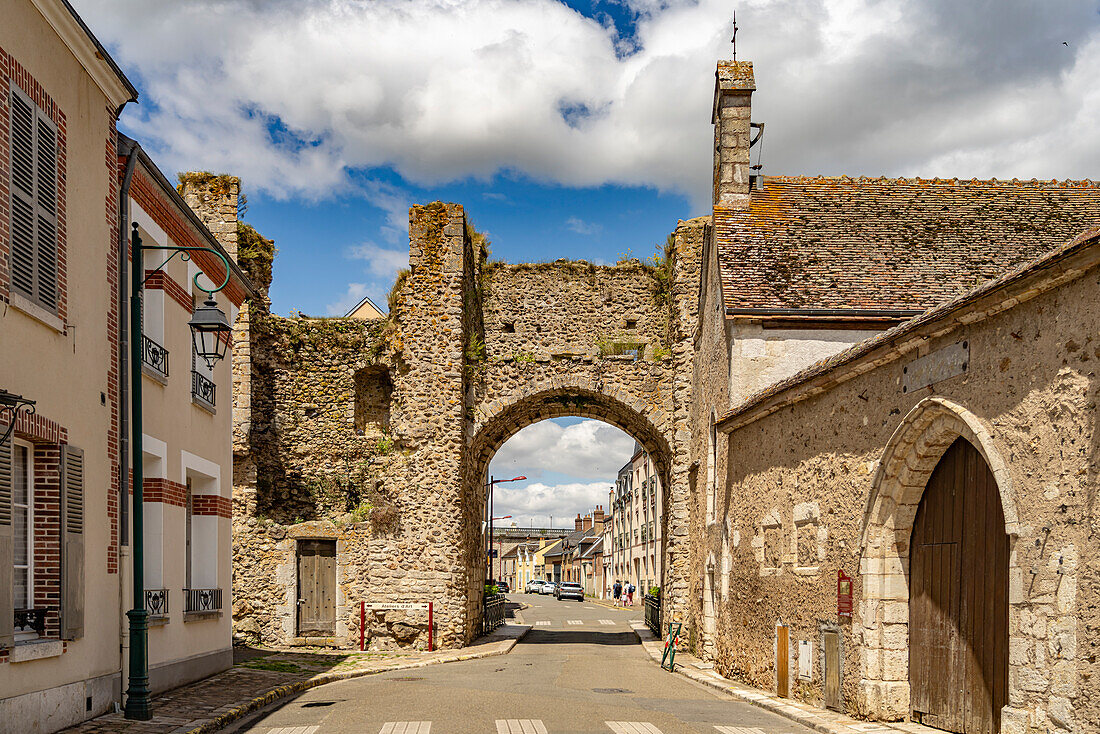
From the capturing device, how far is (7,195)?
7.63 m

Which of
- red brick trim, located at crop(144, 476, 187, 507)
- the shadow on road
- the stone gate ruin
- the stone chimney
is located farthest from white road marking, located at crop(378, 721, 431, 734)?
the shadow on road

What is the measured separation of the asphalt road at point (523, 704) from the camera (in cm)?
920

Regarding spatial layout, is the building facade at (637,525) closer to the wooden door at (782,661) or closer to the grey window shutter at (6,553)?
the wooden door at (782,661)

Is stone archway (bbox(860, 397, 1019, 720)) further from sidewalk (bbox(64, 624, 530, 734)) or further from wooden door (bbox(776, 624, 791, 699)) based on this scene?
sidewalk (bbox(64, 624, 530, 734))

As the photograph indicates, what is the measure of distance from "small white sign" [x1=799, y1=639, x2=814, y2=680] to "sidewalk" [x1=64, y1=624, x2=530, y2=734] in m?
5.94

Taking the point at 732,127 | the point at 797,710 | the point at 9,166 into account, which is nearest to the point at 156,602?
the point at 9,166

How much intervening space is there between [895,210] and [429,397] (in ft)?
31.4

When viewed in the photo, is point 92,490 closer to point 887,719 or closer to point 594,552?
point 887,719

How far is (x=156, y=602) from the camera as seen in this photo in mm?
10938

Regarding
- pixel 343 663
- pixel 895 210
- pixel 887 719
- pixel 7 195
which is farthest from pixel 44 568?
pixel 895 210

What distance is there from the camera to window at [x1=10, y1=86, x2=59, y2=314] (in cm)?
781

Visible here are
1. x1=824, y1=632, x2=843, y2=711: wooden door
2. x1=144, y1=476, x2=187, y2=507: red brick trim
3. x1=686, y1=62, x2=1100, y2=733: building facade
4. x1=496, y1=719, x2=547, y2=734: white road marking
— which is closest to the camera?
x1=686, y1=62, x2=1100, y2=733: building facade

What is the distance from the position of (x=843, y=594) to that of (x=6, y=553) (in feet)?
24.7

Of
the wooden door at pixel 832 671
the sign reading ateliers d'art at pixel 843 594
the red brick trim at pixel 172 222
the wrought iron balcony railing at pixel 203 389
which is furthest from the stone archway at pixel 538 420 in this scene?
the sign reading ateliers d'art at pixel 843 594
